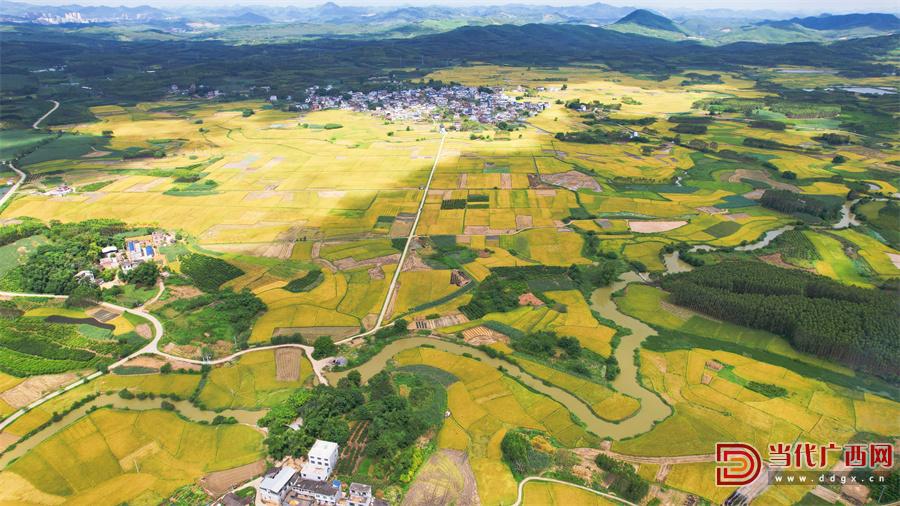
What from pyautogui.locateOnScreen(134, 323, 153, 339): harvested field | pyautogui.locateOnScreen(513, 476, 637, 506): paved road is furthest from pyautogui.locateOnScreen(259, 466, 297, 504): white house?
pyautogui.locateOnScreen(134, 323, 153, 339): harvested field

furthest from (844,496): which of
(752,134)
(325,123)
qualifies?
(325,123)

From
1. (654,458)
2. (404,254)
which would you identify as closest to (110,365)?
(404,254)

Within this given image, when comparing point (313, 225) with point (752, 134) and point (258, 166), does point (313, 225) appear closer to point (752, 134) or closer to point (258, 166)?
point (258, 166)

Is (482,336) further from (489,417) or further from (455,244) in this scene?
(455,244)

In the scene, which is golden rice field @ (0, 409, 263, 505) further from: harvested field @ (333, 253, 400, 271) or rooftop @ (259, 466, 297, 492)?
harvested field @ (333, 253, 400, 271)

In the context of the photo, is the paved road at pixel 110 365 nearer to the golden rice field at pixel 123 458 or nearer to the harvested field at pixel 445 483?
the golden rice field at pixel 123 458

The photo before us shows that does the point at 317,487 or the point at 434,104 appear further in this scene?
the point at 434,104

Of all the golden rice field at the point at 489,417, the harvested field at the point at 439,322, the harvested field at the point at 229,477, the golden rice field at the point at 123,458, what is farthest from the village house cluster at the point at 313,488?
the harvested field at the point at 439,322

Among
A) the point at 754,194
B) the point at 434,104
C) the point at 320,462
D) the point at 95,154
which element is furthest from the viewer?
the point at 434,104
